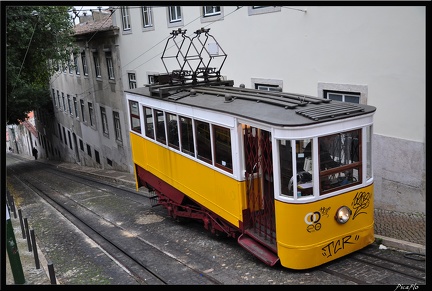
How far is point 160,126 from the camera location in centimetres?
947

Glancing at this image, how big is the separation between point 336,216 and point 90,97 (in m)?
19.8

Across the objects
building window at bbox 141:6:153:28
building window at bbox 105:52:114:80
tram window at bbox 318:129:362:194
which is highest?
building window at bbox 141:6:153:28

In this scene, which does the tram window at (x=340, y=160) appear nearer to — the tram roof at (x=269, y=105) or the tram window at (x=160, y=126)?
the tram roof at (x=269, y=105)

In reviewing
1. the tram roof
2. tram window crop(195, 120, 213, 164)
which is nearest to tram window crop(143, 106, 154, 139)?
the tram roof

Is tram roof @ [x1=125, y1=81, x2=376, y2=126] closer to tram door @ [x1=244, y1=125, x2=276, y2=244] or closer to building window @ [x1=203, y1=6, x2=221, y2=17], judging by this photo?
tram door @ [x1=244, y1=125, x2=276, y2=244]

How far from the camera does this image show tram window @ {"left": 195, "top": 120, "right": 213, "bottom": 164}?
7.68m

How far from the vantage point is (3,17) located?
7121mm

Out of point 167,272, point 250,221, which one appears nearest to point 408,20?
point 250,221

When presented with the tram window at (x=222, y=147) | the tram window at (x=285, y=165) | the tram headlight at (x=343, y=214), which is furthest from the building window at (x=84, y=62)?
the tram headlight at (x=343, y=214)

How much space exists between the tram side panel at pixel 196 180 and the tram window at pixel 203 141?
19cm

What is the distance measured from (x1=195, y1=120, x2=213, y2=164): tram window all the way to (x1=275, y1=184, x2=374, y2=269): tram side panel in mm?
1815

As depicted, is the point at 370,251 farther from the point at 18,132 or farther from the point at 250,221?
the point at 18,132

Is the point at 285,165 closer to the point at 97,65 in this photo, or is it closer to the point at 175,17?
the point at 175,17

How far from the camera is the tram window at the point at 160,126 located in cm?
934
